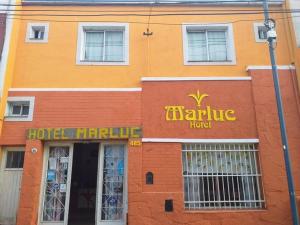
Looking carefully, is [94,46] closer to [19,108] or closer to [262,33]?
[19,108]

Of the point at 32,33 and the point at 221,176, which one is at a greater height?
the point at 32,33

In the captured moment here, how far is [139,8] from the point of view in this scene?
1022 cm

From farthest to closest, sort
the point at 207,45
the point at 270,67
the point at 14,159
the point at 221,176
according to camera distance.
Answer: the point at 207,45 → the point at 270,67 → the point at 14,159 → the point at 221,176

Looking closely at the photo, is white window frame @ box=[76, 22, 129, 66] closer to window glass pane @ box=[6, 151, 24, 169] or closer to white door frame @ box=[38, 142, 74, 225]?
white door frame @ box=[38, 142, 74, 225]

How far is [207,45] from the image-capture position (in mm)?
10133

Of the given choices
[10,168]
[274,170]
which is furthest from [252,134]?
[10,168]

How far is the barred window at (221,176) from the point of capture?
859 cm

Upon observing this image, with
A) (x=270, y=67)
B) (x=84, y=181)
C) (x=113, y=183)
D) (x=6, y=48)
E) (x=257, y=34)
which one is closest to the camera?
(x=113, y=183)

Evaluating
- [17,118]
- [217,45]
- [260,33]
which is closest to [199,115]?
[217,45]

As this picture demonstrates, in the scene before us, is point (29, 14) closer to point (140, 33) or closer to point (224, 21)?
point (140, 33)

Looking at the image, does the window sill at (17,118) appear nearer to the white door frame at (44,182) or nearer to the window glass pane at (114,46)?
the white door frame at (44,182)

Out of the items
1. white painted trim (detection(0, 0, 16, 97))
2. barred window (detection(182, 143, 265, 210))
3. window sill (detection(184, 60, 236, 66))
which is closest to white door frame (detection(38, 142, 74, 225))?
white painted trim (detection(0, 0, 16, 97))

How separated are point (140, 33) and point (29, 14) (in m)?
3.71

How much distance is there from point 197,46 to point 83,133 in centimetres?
464
